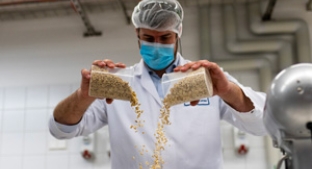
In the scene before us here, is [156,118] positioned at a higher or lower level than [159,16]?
lower

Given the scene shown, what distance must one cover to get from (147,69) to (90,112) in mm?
273

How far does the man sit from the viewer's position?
1.25m

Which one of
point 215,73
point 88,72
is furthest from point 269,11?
point 88,72

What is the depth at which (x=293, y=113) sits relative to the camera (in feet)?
1.72

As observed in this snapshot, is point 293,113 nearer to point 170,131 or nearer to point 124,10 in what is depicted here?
point 170,131

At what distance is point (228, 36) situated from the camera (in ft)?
8.58

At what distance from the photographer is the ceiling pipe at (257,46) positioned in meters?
2.50

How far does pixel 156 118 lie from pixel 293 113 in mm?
831

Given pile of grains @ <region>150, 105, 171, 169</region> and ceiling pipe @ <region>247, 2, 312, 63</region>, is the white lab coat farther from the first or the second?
ceiling pipe @ <region>247, 2, 312, 63</region>

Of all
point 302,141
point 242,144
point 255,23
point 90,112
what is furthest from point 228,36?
point 302,141

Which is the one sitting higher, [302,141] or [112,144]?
[302,141]

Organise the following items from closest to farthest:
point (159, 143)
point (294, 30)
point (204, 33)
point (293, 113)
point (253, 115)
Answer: point (293, 113), point (253, 115), point (159, 143), point (294, 30), point (204, 33)

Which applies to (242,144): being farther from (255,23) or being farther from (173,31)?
(173,31)

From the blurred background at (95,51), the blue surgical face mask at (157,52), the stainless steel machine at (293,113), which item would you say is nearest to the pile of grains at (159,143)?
the blue surgical face mask at (157,52)
